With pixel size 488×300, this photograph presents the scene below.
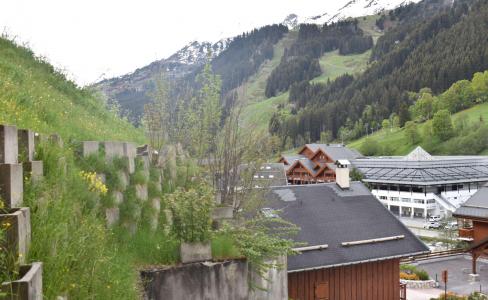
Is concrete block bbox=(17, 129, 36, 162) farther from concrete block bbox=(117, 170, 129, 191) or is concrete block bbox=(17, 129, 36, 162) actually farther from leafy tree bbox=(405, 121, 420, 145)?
leafy tree bbox=(405, 121, 420, 145)

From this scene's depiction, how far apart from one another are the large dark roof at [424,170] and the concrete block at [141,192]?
4869 cm

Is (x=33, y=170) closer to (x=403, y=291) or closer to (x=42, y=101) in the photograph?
(x=42, y=101)

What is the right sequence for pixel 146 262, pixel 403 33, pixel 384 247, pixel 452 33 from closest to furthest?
1. pixel 146 262
2. pixel 384 247
3. pixel 452 33
4. pixel 403 33

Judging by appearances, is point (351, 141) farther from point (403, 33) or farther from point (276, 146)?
point (276, 146)

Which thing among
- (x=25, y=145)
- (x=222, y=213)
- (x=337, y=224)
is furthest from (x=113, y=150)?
(x=337, y=224)

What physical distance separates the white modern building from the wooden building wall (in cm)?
3369

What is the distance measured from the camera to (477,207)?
1140 inches

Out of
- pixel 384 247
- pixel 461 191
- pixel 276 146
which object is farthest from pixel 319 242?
pixel 461 191

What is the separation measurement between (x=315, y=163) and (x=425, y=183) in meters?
24.2

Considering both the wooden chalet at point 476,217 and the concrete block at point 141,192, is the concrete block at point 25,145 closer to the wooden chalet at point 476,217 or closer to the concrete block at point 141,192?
the concrete block at point 141,192

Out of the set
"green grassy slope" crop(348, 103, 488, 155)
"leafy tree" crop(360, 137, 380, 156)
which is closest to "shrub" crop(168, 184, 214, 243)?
"green grassy slope" crop(348, 103, 488, 155)

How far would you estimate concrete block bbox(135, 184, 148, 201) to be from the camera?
838 centimetres

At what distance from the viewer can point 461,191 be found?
5656cm

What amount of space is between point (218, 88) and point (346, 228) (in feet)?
29.7
